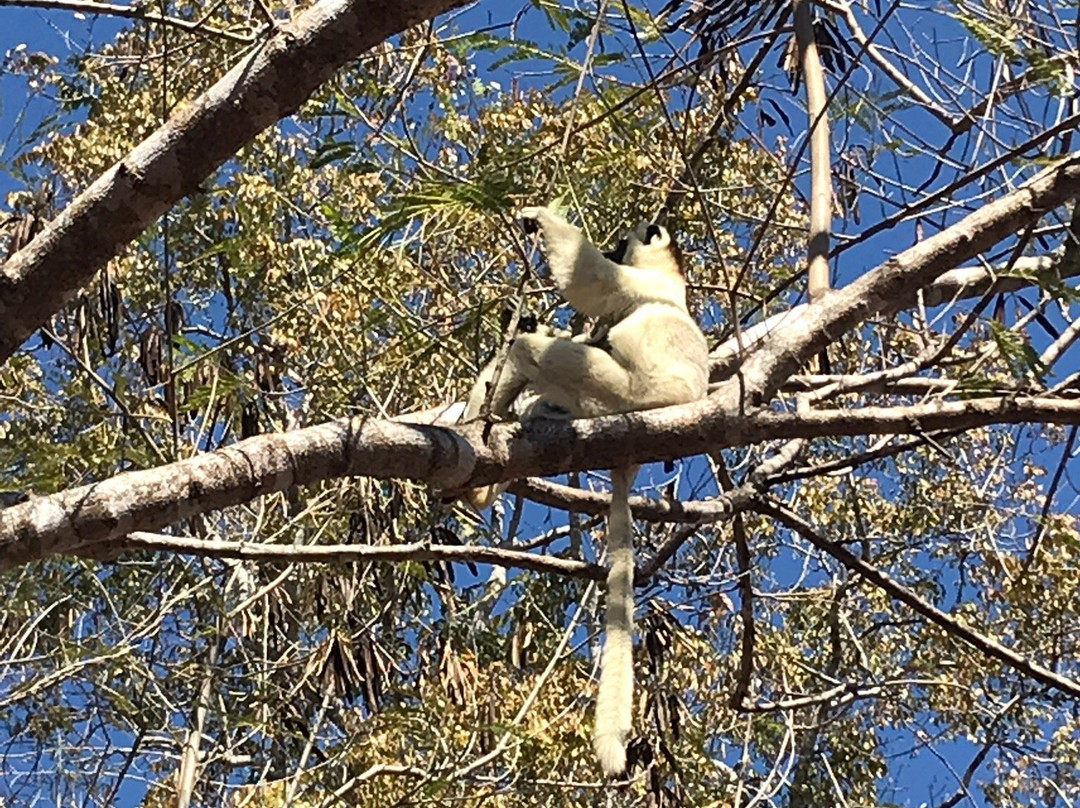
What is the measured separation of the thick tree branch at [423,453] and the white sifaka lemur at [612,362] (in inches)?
33.2

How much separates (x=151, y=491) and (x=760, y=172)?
6.01 m

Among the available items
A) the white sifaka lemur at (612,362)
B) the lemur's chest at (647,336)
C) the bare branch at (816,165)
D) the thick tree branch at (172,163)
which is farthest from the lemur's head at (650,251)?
the thick tree branch at (172,163)

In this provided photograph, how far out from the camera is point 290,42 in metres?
2.44

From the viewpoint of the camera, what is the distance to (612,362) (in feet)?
16.0

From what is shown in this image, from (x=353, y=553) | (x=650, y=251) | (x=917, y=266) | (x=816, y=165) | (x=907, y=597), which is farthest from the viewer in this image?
(x=650, y=251)

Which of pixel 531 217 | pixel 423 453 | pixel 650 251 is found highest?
pixel 650 251

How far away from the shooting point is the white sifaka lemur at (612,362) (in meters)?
4.37

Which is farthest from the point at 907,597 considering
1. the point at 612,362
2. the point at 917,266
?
the point at 612,362

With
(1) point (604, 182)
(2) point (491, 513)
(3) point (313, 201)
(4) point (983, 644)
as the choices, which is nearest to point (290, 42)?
(4) point (983, 644)

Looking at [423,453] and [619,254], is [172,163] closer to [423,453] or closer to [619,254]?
[423,453]

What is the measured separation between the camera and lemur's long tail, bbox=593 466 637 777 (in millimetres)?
3807

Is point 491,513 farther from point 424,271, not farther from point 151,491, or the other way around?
point 151,491

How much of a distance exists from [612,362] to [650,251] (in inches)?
33.9

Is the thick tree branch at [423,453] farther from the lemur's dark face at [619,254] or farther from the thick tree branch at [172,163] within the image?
the lemur's dark face at [619,254]
